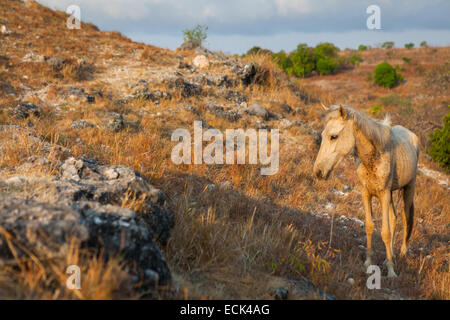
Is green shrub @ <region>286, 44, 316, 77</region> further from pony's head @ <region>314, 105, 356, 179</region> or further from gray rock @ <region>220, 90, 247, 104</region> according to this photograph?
pony's head @ <region>314, 105, 356, 179</region>

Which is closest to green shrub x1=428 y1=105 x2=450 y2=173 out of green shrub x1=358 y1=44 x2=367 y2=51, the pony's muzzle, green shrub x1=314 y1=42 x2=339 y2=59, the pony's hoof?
the pony's hoof

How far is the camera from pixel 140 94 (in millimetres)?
10141

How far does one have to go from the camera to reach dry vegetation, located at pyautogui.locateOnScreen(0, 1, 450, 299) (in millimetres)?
2729

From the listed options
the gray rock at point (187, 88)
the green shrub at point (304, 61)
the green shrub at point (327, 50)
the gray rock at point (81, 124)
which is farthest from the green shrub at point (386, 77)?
the gray rock at point (81, 124)

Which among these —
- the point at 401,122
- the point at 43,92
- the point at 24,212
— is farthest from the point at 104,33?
the point at 24,212

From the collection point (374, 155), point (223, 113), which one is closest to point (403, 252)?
point (374, 155)

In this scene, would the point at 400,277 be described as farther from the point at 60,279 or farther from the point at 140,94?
the point at 140,94

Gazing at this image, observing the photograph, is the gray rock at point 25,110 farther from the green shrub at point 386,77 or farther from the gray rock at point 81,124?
the green shrub at point 386,77

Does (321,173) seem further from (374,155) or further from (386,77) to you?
(386,77)

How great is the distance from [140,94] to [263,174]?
18.3ft

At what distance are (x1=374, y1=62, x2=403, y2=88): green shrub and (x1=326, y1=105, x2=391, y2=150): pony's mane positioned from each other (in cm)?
2642

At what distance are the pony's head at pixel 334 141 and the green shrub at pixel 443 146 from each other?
873 cm

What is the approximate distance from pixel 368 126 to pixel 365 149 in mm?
297

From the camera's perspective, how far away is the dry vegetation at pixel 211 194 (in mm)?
2729
